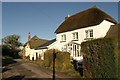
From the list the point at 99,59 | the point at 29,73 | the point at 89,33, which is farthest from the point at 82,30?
the point at 99,59

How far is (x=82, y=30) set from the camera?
31906mm

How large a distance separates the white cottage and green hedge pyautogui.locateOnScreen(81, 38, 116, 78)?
550 inches

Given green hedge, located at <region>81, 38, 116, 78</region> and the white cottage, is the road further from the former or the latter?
the white cottage

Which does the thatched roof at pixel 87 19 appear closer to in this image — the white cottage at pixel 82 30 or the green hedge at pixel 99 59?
the white cottage at pixel 82 30

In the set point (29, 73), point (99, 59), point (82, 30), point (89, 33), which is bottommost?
point (29, 73)

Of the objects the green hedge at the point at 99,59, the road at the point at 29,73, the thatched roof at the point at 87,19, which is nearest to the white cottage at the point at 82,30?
the thatched roof at the point at 87,19

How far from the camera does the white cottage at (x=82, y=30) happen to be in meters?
29.8

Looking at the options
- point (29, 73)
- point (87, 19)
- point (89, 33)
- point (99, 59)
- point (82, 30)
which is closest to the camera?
point (99, 59)

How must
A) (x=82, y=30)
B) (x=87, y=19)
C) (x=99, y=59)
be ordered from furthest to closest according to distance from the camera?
(x=87, y=19) → (x=82, y=30) → (x=99, y=59)

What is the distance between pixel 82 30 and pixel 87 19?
7.43 ft

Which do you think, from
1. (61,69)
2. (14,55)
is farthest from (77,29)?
(14,55)

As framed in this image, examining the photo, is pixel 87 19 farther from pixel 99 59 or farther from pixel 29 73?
pixel 99 59

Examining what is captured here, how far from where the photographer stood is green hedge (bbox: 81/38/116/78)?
10.9m

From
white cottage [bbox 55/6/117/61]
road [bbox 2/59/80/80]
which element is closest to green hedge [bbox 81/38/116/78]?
road [bbox 2/59/80/80]
